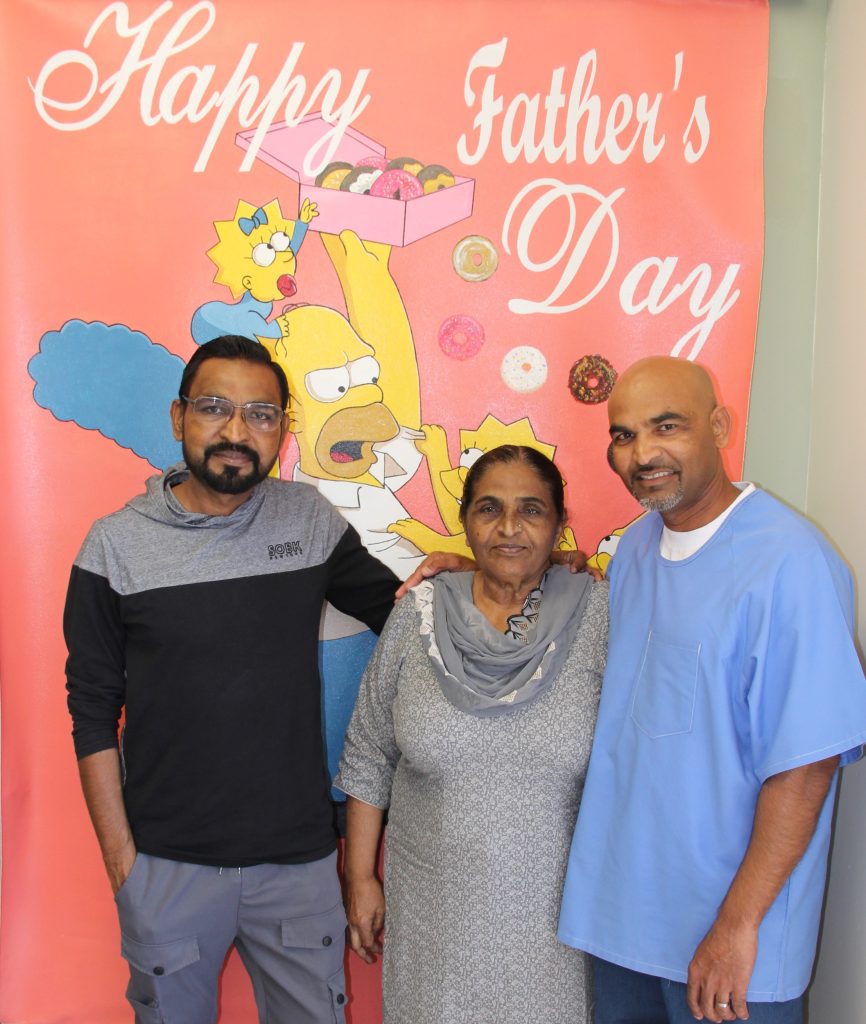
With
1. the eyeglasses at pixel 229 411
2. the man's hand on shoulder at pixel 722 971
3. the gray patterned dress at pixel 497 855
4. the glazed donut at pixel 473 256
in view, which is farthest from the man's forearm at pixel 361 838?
the glazed donut at pixel 473 256

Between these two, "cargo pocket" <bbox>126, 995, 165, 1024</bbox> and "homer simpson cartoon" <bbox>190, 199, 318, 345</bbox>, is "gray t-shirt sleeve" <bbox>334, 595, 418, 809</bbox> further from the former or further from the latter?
"homer simpson cartoon" <bbox>190, 199, 318, 345</bbox>

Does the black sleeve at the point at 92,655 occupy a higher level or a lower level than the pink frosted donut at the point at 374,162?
lower

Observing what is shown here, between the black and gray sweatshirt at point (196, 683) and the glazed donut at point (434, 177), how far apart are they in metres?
0.92

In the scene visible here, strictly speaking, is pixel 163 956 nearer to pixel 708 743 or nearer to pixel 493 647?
pixel 493 647

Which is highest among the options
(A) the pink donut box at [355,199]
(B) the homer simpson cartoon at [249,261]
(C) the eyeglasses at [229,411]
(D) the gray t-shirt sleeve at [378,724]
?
(A) the pink donut box at [355,199]

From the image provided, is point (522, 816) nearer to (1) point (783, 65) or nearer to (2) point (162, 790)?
(2) point (162, 790)

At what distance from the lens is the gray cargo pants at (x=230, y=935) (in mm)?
1644

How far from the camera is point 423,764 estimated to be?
161 centimetres

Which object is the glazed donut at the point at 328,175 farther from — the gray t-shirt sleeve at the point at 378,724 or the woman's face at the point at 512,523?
the gray t-shirt sleeve at the point at 378,724

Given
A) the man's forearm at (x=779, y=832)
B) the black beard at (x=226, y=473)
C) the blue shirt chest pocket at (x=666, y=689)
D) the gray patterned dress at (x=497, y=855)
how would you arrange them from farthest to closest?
the black beard at (x=226, y=473) < the gray patterned dress at (x=497, y=855) < the blue shirt chest pocket at (x=666, y=689) < the man's forearm at (x=779, y=832)

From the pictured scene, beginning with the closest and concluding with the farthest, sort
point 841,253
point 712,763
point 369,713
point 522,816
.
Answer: point 712,763, point 522,816, point 369,713, point 841,253

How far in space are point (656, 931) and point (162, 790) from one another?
36.1 inches

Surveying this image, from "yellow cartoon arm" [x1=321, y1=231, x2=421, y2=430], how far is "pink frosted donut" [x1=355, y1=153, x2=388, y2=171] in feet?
0.53

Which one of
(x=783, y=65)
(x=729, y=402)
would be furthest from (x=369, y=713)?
(x=783, y=65)
